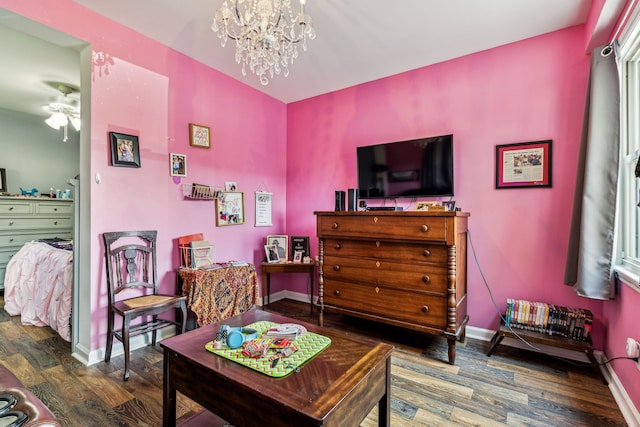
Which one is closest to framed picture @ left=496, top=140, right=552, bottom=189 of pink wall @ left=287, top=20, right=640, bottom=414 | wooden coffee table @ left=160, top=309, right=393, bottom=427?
pink wall @ left=287, top=20, right=640, bottom=414

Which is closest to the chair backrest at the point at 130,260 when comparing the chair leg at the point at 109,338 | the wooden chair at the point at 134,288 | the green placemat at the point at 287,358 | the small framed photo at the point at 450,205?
the wooden chair at the point at 134,288

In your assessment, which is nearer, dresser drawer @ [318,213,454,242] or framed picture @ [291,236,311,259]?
dresser drawer @ [318,213,454,242]

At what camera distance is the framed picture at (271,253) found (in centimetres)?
346

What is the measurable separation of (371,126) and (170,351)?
110 inches

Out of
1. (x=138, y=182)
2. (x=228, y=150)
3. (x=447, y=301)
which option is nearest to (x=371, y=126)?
(x=228, y=150)

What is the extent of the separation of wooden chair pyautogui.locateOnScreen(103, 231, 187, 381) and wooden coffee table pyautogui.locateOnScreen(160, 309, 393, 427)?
965mm

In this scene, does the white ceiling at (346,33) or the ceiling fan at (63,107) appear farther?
the ceiling fan at (63,107)

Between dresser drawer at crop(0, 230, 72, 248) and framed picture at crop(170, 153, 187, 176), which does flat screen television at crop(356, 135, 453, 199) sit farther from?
dresser drawer at crop(0, 230, 72, 248)

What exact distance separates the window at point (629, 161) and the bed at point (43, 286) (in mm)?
4137

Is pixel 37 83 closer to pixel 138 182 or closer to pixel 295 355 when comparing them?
pixel 138 182

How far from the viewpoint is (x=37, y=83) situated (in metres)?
3.40

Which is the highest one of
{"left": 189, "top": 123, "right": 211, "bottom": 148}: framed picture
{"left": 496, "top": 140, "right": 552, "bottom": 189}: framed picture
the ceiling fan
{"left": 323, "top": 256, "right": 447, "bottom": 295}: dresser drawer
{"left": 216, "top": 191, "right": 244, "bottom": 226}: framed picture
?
Result: the ceiling fan

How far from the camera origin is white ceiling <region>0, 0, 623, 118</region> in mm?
2080

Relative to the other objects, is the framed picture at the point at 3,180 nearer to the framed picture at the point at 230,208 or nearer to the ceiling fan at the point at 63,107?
→ the ceiling fan at the point at 63,107
